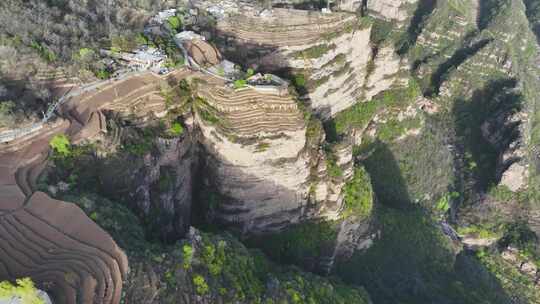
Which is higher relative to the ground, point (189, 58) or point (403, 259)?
point (189, 58)

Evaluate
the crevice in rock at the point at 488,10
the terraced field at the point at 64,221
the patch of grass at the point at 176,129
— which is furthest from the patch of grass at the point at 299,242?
the crevice in rock at the point at 488,10

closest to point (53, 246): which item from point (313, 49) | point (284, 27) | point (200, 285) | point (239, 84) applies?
point (200, 285)

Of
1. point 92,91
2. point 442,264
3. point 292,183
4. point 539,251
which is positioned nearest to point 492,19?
point 539,251

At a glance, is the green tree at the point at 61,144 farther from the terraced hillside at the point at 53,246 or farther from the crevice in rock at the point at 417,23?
the crevice in rock at the point at 417,23

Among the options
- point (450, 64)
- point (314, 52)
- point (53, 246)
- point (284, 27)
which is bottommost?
point (53, 246)

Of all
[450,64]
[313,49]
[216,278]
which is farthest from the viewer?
[450,64]

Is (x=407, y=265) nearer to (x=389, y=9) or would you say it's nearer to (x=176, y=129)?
(x=176, y=129)

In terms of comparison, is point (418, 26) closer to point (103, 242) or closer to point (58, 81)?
point (58, 81)

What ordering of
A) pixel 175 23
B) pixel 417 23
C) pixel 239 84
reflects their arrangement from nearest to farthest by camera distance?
pixel 239 84, pixel 175 23, pixel 417 23

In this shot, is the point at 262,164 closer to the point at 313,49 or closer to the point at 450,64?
the point at 313,49

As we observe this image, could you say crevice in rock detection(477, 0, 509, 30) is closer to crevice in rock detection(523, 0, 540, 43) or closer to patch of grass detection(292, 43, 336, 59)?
crevice in rock detection(523, 0, 540, 43)

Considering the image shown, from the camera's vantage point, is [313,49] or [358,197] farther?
[313,49]
